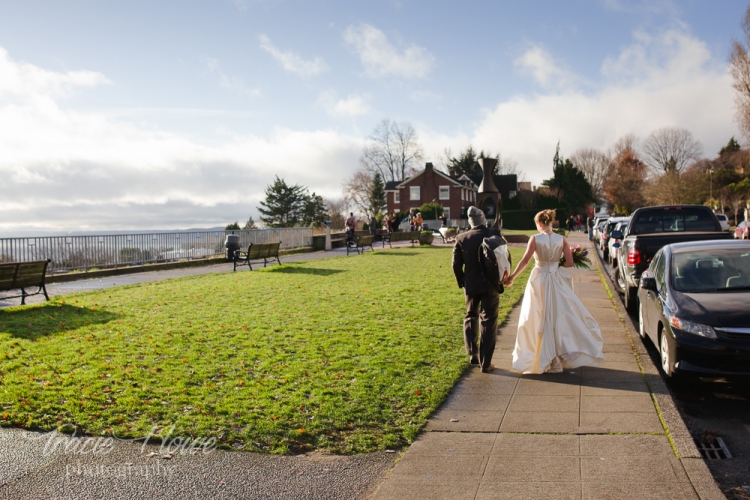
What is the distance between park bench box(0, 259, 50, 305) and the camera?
11492mm

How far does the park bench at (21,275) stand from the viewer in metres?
11.5

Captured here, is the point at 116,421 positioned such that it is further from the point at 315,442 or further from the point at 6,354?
the point at 6,354

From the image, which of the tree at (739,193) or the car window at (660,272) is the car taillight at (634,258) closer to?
the car window at (660,272)

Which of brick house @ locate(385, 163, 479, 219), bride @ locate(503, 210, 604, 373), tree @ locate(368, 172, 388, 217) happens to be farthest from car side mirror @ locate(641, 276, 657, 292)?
tree @ locate(368, 172, 388, 217)

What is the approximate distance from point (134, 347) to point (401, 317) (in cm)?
430

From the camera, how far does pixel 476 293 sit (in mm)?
7234

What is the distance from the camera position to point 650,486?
13.2ft

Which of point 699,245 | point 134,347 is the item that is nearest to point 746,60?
point 699,245

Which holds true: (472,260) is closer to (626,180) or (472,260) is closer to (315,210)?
(315,210)

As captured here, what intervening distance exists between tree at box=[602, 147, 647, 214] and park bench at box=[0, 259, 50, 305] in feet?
270

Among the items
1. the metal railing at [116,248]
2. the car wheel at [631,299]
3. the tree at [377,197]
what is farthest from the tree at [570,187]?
the car wheel at [631,299]

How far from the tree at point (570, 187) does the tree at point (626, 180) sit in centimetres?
492

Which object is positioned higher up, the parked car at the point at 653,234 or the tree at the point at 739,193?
the tree at the point at 739,193

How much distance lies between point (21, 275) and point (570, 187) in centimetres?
9094
